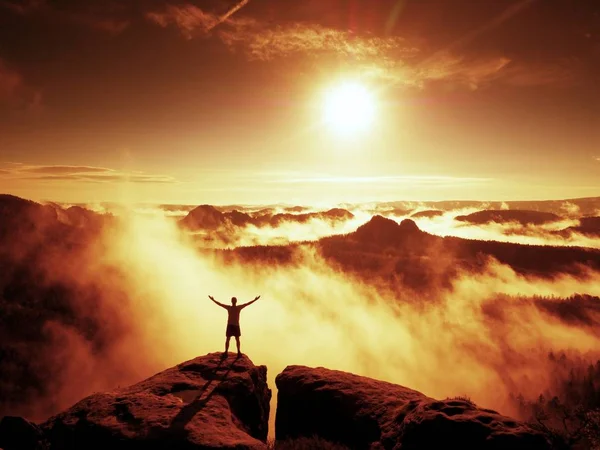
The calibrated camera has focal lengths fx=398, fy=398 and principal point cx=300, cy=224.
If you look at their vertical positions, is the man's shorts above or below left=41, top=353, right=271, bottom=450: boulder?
above

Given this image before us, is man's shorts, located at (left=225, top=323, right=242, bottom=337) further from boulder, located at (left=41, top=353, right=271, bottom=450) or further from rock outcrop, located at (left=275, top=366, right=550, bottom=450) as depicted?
rock outcrop, located at (left=275, top=366, right=550, bottom=450)

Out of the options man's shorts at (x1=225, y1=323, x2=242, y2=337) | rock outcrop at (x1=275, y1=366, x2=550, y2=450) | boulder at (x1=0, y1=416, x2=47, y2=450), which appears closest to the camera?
rock outcrop at (x1=275, y1=366, x2=550, y2=450)

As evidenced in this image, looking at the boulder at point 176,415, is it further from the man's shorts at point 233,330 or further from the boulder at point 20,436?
the man's shorts at point 233,330

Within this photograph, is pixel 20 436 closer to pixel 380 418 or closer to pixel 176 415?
pixel 176 415

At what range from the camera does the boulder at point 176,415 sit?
48.0 feet

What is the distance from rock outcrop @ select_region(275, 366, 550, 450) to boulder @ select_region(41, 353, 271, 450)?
217 centimetres

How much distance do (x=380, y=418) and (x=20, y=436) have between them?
48.4 ft

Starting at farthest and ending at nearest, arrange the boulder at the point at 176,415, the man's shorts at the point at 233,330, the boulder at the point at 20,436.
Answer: the man's shorts at the point at 233,330, the boulder at the point at 20,436, the boulder at the point at 176,415

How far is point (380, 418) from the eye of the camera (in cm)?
1817

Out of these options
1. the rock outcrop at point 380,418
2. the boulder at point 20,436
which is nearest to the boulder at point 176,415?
the boulder at point 20,436

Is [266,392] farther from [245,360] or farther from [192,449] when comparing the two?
[192,449]

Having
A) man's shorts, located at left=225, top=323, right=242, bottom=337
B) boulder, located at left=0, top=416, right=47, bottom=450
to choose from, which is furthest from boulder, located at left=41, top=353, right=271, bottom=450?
man's shorts, located at left=225, top=323, right=242, bottom=337

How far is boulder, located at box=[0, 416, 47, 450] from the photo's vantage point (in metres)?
15.2

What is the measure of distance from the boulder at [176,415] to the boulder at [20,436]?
0.77 m
